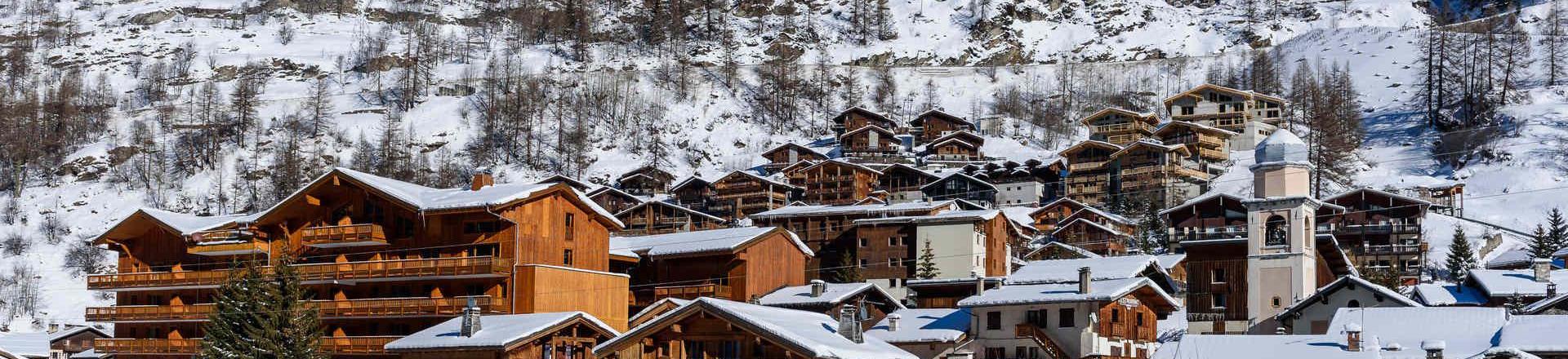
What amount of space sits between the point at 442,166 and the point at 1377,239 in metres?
78.8

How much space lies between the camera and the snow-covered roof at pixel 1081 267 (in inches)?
2313

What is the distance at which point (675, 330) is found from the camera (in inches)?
1563

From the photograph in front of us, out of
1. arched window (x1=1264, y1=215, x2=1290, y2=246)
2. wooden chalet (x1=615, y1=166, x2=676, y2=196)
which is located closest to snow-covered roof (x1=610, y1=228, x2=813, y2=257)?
arched window (x1=1264, y1=215, x2=1290, y2=246)

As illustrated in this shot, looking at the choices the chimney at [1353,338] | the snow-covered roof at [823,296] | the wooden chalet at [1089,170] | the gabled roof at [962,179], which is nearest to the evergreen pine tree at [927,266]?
the snow-covered roof at [823,296]

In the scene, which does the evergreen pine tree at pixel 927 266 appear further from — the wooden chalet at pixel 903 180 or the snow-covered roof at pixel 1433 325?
the wooden chalet at pixel 903 180

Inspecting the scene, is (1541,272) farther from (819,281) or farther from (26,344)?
(26,344)

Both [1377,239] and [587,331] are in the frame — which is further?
[1377,239]

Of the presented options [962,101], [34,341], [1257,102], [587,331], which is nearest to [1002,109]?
[962,101]

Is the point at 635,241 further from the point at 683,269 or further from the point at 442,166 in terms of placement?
the point at 442,166

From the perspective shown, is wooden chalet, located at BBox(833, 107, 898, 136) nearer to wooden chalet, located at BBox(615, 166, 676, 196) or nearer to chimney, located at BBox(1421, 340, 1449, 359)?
wooden chalet, located at BBox(615, 166, 676, 196)

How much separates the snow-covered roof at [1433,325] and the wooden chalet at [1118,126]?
3121 inches

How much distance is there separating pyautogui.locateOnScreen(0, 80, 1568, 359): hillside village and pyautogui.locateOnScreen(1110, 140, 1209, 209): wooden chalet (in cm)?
1408

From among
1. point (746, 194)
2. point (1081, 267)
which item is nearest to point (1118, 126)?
point (746, 194)

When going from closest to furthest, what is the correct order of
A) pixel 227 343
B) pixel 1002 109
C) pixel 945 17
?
1. pixel 227 343
2. pixel 1002 109
3. pixel 945 17
